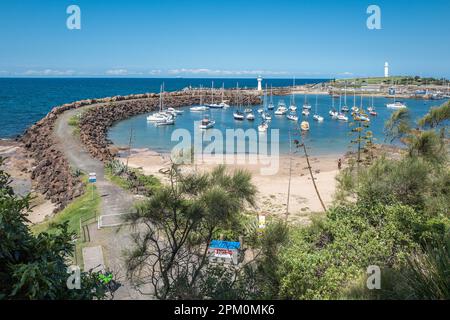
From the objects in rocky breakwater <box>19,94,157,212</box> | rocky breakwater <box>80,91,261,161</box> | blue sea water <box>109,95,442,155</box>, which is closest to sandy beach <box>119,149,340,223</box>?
rocky breakwater <box>80,91,261,161</box>

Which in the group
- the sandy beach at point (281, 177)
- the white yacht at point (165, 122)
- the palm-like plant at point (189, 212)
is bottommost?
the sandy beach at point (281, 177)

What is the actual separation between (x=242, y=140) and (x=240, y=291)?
3984cm

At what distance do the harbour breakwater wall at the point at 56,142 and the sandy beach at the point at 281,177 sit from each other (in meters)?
4.06

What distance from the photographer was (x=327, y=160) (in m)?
36.8

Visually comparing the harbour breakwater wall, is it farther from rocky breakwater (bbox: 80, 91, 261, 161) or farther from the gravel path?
the gravel path

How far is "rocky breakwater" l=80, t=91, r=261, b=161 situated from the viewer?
35341 millimetres

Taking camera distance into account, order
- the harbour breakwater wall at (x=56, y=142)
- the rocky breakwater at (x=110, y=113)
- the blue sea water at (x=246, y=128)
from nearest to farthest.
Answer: the harbour breakwater wall at (x=56, y=142)
the rocky breakwater at (x=110, y=113)
the blue sea water at (x=246, y=128)

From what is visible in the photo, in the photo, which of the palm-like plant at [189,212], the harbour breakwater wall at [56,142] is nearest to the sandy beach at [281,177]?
the harbour breakwater wall at [56,142]

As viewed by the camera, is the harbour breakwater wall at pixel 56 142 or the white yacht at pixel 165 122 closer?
the harbour breakwater wall at pixel 56 142

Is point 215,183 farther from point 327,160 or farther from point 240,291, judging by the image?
point 327,160

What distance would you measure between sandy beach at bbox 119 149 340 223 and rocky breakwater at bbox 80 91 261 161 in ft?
9.93

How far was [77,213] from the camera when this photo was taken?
1808 cm

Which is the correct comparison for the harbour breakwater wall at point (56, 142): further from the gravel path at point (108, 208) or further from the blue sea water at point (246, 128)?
the blue sea water at point (246, 128)

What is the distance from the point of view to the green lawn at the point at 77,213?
17.2m
